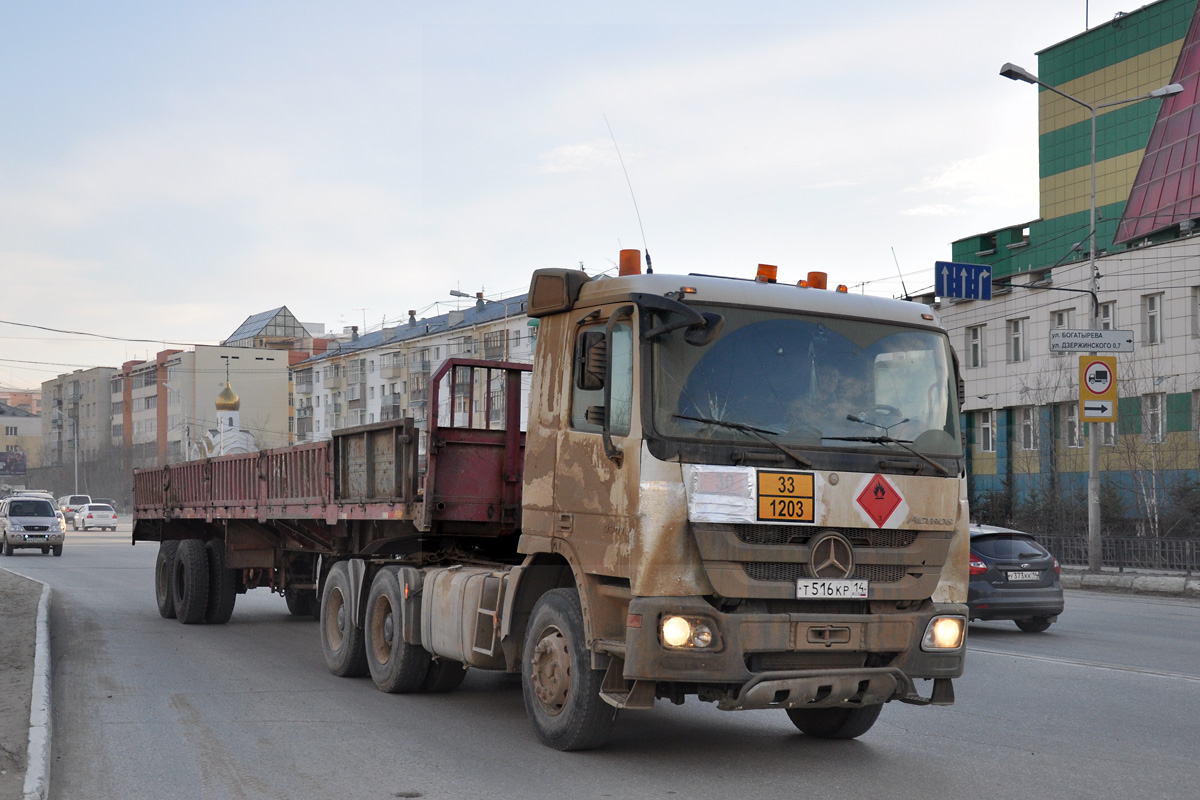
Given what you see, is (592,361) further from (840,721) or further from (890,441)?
(840,721)

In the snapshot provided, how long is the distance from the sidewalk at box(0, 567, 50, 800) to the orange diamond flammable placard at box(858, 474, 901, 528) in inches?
181

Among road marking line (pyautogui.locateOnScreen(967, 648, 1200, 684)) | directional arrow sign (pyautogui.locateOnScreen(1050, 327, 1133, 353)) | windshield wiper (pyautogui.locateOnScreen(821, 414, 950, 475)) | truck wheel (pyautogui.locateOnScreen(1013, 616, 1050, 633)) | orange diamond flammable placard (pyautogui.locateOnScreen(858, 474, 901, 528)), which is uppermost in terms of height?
directional arrow sign (pyautogui.locateOnScreen(1050, 327, 1133, 353))

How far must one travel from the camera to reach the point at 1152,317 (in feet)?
123

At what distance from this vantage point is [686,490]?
22.4ft

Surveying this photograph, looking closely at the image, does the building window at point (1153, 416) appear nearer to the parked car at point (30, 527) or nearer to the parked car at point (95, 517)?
the parked car at point (30, 527)

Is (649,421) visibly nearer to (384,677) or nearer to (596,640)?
(596,640)

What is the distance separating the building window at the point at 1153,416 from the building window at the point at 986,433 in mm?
8787

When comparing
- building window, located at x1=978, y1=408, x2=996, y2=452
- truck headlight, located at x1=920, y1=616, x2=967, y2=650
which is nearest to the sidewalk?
truck headlight, located at x1=920, y1=616, x2=967, y2=650

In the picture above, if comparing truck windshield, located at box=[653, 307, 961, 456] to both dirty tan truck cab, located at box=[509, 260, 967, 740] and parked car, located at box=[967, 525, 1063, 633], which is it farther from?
parked car, located at box=[967, 525, 1063, 633]

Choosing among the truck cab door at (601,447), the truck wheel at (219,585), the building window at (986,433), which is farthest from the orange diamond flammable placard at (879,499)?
the building window at (986,433)

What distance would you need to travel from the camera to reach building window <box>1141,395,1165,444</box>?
35.0 m

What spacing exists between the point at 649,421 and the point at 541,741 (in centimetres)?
225

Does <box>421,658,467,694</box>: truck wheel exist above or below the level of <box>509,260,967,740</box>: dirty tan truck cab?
below

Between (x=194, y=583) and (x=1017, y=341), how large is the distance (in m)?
34.5
